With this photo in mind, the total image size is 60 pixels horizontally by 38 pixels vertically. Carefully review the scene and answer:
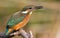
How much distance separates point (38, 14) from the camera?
10.8ft

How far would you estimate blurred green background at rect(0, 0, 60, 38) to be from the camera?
312cm

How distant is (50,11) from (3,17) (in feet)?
1.92

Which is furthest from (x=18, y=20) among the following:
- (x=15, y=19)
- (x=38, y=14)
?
(x=38, y=14)

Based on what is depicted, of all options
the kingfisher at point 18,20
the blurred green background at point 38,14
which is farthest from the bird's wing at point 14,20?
the blurred green background at point 38,14

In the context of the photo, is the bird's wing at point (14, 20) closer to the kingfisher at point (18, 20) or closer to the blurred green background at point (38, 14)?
the kingfisher at point (18, 20)

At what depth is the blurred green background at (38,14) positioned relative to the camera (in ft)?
10.2

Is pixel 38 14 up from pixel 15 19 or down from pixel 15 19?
up

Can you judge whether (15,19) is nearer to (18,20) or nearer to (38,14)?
(18,20)

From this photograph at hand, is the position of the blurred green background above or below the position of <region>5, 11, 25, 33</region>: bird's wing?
above

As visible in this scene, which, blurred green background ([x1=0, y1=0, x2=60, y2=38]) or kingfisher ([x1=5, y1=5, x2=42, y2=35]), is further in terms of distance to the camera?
blurred green background ([x1=0, y1=0, x2=60, y2=38])

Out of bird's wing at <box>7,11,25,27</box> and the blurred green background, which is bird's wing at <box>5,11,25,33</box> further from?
the blurred green background

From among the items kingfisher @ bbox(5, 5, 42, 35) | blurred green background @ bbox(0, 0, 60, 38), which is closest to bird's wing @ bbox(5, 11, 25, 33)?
kingfisher @ bbox(5, 5, 42, 35)

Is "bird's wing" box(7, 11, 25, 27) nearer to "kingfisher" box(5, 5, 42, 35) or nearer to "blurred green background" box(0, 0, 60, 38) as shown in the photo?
"kingfisher" box(5, 5, 42, 35)

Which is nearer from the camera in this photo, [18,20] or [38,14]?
[18,20]
